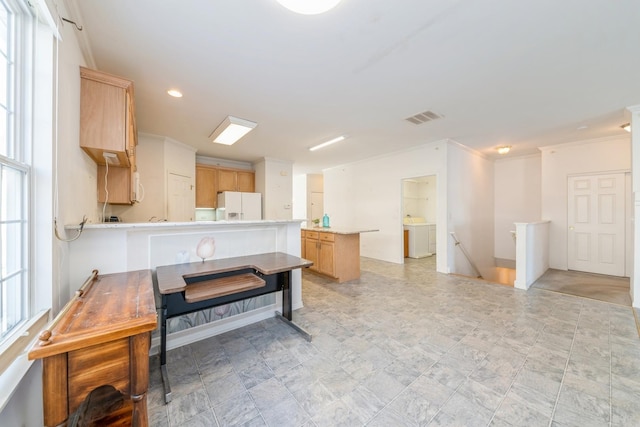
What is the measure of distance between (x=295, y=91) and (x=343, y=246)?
2.66 metres

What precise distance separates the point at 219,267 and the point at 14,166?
1.40 metres

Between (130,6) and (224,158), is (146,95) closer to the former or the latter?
(130,6)

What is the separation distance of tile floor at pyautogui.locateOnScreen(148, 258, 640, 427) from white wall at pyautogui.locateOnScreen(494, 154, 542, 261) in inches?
134

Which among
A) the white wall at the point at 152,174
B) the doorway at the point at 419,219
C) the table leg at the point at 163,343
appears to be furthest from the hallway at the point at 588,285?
→ the white wall at the point at 152,174

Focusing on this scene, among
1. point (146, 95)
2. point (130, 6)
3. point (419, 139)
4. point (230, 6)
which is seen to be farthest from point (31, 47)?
A: point (419, 139)

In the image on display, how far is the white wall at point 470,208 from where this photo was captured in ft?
16.5

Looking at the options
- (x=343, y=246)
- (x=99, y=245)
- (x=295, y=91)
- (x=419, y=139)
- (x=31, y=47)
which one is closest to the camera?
(x=31, y=47)

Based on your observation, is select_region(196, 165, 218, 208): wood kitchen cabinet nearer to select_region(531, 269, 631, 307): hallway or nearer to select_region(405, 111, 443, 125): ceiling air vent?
select_region(405, 111, 443, 125): ceiling air vent

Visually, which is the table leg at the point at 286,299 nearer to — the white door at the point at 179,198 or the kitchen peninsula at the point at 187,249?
the kitchen peninsula at the point at 187,249

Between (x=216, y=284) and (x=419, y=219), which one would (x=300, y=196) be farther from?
(x=216, y=284)

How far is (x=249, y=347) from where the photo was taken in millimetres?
2281

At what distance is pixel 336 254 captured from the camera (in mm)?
4328

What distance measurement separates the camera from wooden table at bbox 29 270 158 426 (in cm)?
88

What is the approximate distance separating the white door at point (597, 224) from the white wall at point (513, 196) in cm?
88
